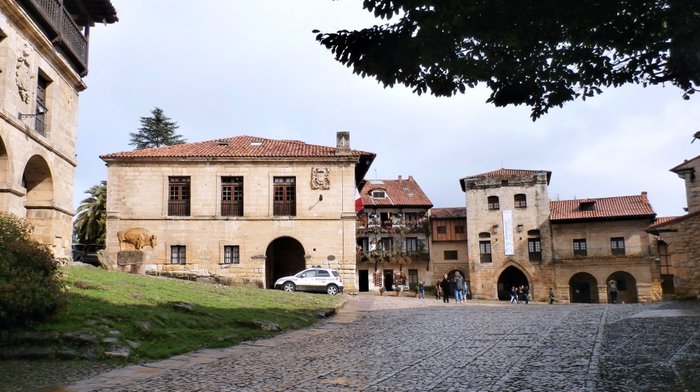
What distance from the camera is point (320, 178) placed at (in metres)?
31.7

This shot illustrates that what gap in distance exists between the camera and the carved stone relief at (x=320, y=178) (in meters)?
31.6

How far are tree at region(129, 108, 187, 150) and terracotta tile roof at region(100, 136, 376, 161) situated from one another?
19429mm

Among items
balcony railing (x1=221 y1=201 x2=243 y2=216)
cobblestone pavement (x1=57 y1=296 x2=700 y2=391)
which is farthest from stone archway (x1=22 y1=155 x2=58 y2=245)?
balcony railing (x1=221 y1=201 x2=243 y2=216)

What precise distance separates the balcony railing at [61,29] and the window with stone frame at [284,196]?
47.5 feet

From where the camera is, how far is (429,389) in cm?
628

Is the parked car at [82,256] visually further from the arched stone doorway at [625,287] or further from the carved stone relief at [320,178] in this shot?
the arched stone doorway at [625,287]

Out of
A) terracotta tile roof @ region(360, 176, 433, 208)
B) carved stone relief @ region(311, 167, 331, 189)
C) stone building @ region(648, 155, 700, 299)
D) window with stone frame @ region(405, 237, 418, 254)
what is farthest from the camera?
Answer: terracotta tile roof @ region(360, 176, 433, 208)

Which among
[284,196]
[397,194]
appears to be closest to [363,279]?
[397,194]

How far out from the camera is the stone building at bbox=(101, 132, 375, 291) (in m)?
31.0

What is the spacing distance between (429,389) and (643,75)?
4.05m

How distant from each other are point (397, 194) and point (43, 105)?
36311mm

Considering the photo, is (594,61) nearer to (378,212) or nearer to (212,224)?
(212,224)

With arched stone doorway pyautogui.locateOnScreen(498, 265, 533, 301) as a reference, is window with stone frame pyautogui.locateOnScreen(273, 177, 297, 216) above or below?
above

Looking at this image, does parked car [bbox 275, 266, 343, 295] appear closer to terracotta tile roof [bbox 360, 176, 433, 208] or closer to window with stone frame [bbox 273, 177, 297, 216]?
window with stone frame [bbox 273, 177, 297, 216]
